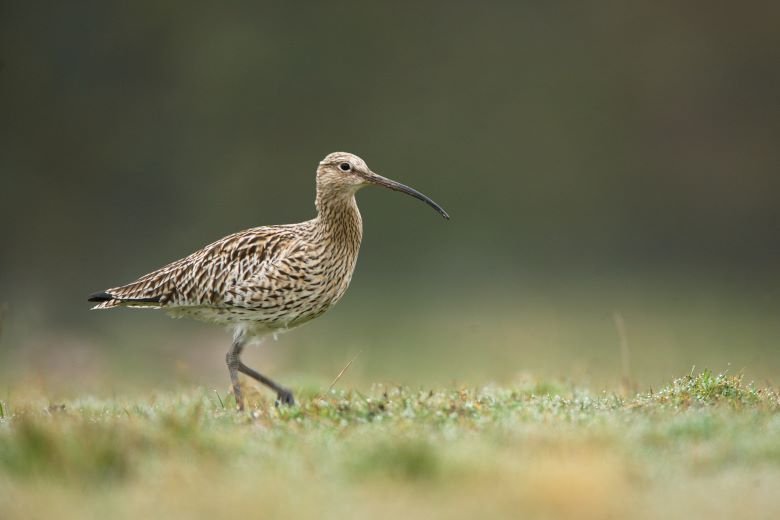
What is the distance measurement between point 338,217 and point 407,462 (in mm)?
4233

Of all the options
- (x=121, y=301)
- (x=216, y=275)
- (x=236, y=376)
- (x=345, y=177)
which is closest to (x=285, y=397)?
(x=236, y=376)

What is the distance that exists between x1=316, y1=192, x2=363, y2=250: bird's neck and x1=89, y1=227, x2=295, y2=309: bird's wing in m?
0.33

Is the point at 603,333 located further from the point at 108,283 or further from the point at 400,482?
the point at 400,482

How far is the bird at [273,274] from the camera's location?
33.8ft

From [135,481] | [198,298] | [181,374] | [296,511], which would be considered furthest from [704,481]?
[181,374]

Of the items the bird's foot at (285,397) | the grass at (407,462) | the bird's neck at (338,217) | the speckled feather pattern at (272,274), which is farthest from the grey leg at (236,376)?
the bird's neck at (338,217)

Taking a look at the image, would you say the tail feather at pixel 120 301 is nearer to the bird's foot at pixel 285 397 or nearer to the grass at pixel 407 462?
the bird's foot at pixel 285 397

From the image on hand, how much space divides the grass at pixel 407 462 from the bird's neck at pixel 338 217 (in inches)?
83.1

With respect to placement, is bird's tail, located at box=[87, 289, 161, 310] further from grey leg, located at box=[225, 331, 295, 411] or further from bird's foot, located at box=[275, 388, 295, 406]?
bird's foot, located at box=[275, 388, 295, 406]

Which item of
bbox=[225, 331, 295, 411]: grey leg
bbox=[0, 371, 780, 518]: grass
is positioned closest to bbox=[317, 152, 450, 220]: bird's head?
bbox=[225, 331, 295, 411]: grey leg

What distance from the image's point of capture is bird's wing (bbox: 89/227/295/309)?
1041 centimetres

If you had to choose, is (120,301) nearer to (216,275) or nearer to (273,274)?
(216,275)

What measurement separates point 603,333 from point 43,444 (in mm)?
18884

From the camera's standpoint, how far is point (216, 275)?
34.7ft
